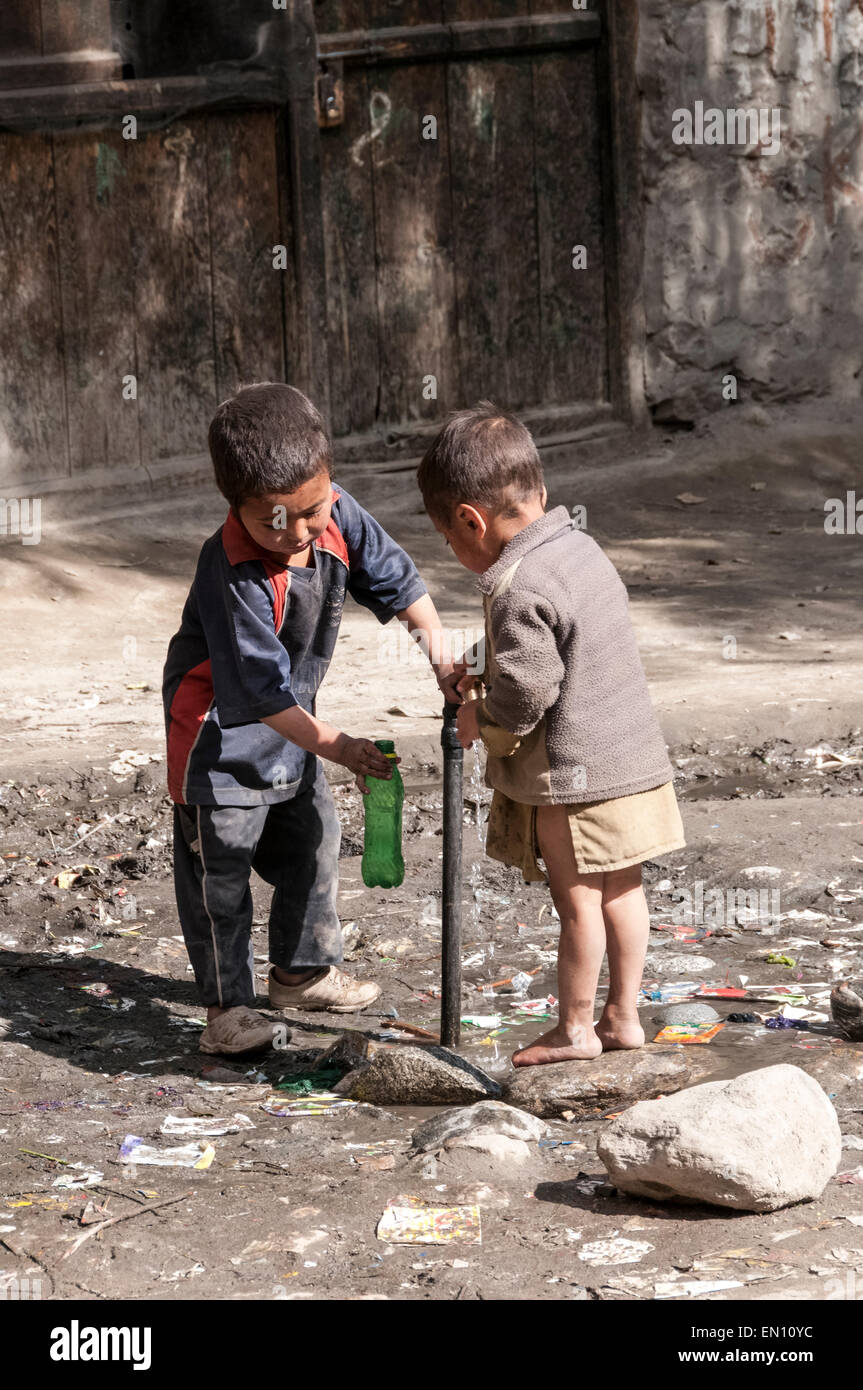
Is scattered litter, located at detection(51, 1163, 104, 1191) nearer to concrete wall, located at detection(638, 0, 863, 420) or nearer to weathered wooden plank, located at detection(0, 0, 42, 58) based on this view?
weathered wooden plank, located at detection(0, 0, 42, 58)

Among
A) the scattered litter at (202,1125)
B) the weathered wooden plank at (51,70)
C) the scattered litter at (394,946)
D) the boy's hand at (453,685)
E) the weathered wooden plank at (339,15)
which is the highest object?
the weathered wooden plank at (339,15)

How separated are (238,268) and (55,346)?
0.89 meters

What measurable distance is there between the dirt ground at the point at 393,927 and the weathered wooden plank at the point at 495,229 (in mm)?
631

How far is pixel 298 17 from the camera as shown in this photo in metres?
6.89

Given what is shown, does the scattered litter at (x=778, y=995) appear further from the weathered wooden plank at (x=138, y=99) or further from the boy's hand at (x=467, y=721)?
the weathered wooden plank at (x=138, y=99)

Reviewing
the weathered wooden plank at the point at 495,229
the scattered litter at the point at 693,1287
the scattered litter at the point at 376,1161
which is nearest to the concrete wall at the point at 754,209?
the weathered wooden plank at the point at 495,229

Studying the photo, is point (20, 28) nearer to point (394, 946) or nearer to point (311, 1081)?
point (394, 946)

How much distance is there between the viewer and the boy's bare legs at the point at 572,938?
9.60 feet

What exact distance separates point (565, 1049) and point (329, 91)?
5.26 m

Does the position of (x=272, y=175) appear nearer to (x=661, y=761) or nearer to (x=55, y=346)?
(x=55, y=346)

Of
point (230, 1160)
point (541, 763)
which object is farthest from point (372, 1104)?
point (541, 763)

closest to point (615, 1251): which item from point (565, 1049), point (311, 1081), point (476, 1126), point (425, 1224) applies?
point (425, 1224)

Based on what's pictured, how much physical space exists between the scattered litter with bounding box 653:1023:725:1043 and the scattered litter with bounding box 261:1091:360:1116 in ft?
2.09

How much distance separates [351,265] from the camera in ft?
24.3
